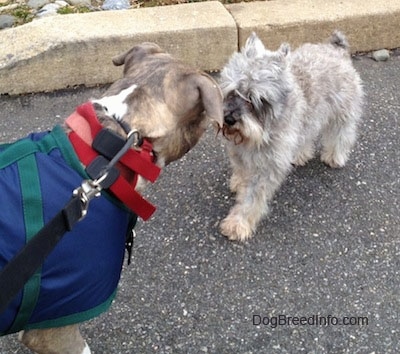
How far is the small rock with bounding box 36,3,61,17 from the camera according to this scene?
5.34 m

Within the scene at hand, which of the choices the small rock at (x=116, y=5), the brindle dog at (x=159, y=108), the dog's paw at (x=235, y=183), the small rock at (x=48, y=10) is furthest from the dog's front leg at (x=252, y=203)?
the small rock at (x=48, y=10)

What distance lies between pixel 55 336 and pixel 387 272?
1.99 meters

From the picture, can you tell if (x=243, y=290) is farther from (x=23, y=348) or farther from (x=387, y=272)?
(x=23, y=348)

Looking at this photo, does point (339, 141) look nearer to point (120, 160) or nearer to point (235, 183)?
point (235, 183)

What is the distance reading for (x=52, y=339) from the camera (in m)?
2.38

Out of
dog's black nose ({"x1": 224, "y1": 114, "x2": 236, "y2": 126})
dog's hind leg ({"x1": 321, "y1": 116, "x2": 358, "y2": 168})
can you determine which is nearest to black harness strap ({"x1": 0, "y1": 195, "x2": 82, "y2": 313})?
dog's black nose ({"x1": 224, "y1": 114, "x2": 236, "y2": 126})

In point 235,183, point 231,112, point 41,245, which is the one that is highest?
point 41,245

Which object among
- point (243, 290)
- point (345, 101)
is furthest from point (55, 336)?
point (345, 101)

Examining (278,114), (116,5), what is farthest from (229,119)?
(116,5)

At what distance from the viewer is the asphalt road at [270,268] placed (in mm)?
3020

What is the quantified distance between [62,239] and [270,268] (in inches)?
67.6

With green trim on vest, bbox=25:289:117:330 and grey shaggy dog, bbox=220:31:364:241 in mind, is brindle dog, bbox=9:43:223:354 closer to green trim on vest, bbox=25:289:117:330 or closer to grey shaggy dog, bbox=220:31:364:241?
green trim on vest, bbox=25:289:117:330

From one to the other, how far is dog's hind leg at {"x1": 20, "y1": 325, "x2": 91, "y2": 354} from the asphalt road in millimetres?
503

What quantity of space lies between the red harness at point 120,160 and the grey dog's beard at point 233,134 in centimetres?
118
